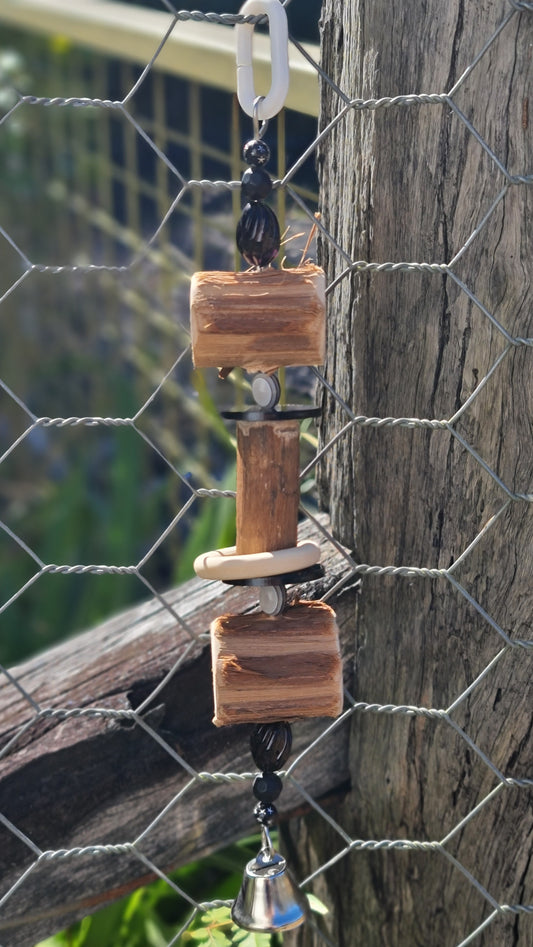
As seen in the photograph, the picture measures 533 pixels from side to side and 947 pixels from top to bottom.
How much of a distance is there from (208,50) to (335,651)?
1261 mm

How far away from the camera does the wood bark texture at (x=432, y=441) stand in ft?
2.90

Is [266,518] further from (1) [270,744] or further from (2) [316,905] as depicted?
(2) [316,905]

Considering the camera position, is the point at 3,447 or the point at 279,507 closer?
the point at 279,507

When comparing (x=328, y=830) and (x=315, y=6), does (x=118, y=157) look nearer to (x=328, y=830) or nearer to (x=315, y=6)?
(x=315, y=6)

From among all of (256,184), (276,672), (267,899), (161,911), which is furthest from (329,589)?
(161,911)

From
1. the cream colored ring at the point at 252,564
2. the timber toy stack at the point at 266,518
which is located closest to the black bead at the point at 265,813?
the timber toy stack at the point at 266,518

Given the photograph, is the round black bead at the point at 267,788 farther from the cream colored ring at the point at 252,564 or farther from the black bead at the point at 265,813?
the cream colored ring at the point at 252,564

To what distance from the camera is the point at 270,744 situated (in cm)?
90

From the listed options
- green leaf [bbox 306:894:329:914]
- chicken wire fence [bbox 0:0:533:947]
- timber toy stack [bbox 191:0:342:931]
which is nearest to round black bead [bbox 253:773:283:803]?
timber toy stack [bbox 191:0:342:931]

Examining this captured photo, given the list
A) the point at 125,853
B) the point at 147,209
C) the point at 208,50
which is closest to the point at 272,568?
the point at 125,853

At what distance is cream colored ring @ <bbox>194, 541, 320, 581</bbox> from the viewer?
0.81 m

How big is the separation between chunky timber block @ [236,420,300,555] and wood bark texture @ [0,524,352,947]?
0.22 meters

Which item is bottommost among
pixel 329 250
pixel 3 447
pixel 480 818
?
pixel 3 447

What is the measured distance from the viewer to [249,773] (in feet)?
3.46
